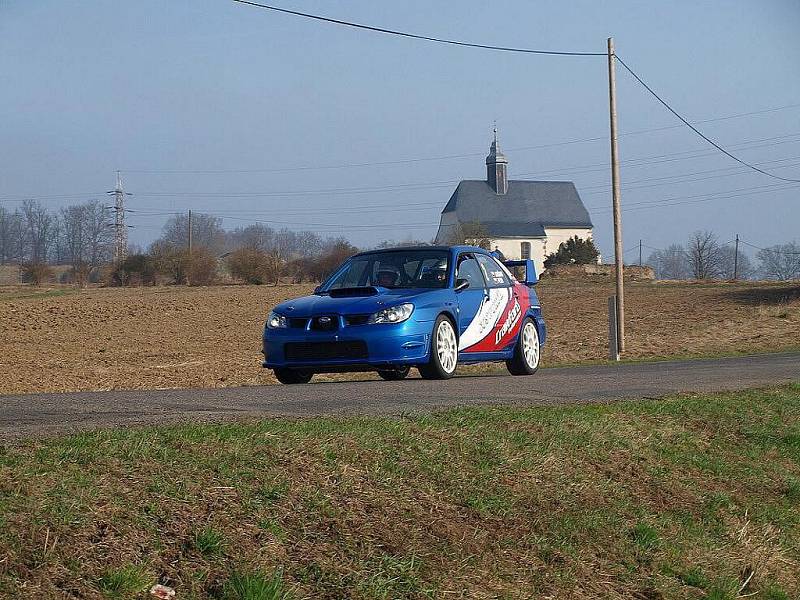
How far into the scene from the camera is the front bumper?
456 inches

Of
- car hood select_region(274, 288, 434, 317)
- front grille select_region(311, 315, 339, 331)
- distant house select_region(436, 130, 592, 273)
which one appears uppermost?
distant house select_region(436, 130, 592, 273)

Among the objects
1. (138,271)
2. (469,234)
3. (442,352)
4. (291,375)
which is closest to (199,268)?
(138,271)

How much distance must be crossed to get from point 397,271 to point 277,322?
1724 mm

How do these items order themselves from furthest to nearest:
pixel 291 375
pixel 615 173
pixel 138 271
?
pixel 138 271
pixel 615 173
pixel 291 375

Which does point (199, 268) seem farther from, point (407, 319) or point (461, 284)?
point (407, 319)

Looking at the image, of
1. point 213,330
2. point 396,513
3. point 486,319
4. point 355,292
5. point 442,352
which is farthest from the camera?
point 213,330

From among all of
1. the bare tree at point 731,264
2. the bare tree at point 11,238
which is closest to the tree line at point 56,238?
the bare tree at point 11,238

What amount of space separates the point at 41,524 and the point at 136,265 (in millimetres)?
64437

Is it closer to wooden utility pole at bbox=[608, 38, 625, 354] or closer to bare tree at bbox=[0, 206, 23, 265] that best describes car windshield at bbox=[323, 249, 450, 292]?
wooden utility pole at bbox=[608, 38, 625, 354]

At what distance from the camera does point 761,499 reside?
25.8ft

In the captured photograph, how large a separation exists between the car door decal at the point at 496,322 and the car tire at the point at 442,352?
0.25 meters

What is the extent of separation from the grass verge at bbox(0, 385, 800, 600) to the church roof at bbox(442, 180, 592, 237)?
119855 mm

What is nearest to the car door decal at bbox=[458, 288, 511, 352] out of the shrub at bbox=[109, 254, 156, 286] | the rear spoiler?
the rear spoiler

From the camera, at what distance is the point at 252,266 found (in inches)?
2630
